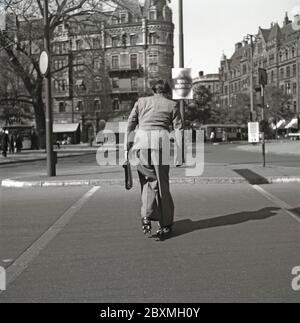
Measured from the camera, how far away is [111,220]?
845cm

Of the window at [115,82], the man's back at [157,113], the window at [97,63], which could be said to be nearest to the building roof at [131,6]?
the window at [97,63]

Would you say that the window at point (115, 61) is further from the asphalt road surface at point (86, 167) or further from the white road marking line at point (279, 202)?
the white road marking line at point (279, 202)

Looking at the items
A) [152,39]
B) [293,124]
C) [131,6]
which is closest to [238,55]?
[293,124]

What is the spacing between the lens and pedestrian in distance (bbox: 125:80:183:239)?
22.7 ft

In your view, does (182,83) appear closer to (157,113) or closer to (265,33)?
(157,113)

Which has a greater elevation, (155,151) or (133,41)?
(133,41)

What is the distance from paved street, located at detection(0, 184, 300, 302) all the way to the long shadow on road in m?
0.01

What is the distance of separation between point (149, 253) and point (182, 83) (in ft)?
39.5

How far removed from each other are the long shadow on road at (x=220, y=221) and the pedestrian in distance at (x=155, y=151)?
346 mm

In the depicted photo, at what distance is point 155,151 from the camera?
22.6 ft

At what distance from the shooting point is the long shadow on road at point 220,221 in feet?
24.5

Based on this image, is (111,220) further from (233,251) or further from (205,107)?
(205,107)
